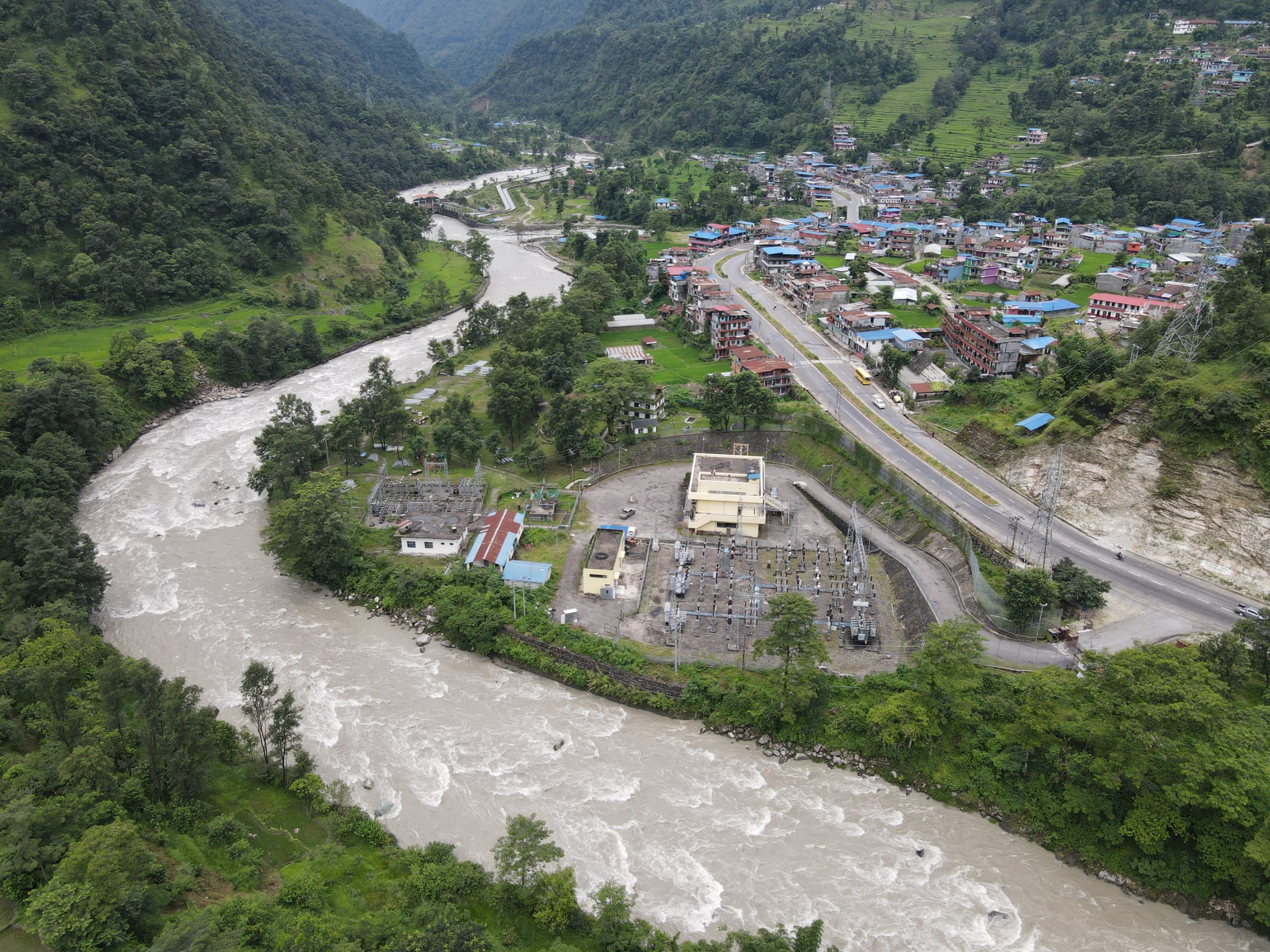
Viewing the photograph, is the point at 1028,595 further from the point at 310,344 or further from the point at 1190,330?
the point at 310,344

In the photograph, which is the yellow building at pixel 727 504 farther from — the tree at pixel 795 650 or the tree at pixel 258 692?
the tree at pixel 258 692

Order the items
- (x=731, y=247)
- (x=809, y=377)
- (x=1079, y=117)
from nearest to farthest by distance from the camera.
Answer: (x=809, y=377) → (x=731, y=247) → (x=1079, y=117)

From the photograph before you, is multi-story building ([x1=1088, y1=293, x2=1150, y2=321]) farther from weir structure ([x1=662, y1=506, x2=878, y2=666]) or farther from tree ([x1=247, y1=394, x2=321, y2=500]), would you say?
tree ([x1=247, y1=394, x2=321, y2=500])

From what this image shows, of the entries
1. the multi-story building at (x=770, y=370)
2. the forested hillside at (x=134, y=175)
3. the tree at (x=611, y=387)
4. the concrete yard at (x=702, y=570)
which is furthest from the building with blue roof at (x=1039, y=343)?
the forested hillside at (x=134, y=175)

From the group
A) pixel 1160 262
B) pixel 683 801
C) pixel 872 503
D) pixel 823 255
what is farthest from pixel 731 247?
pixel 683 801

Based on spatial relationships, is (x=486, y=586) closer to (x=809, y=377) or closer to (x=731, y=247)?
(x=809, y=377)

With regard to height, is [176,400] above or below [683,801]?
above

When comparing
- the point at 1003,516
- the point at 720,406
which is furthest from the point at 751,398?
the point at 1003,516
